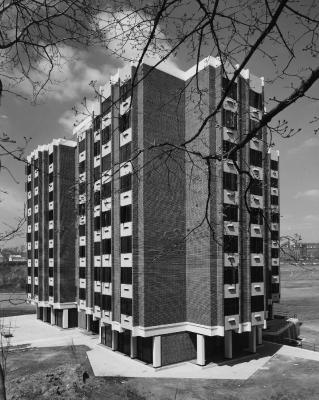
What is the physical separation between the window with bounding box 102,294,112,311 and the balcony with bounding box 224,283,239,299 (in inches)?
421

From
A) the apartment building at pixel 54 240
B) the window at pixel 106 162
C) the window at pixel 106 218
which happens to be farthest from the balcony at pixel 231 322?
the apartment building at pixel 54 240

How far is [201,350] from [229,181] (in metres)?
13.8

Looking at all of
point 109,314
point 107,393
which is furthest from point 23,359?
point 107,393

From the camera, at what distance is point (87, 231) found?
4306 cm

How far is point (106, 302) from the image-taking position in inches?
1387

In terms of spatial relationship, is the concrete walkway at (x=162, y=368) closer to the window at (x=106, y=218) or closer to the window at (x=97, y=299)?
the window at (x=97, y=299)

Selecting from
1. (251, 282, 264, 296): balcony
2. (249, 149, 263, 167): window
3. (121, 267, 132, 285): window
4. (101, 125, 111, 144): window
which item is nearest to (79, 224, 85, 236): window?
(101, 125, 111, 144): window

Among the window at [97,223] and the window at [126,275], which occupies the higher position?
the window at [97,223]

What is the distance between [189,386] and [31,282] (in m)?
38.2

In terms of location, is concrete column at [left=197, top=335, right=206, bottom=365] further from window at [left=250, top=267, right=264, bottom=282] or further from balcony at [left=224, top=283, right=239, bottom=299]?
window at [left=250, top=267, right=264, bottom=282]

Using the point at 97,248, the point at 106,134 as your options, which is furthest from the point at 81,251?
the point at 106,134

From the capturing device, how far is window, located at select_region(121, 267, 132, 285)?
31312 millimetres

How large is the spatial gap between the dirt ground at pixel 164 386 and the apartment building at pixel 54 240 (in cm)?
1869

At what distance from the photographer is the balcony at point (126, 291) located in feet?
102
